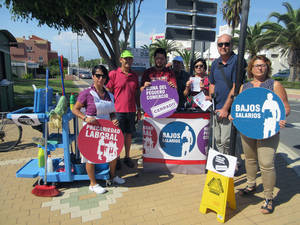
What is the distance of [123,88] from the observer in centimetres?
371

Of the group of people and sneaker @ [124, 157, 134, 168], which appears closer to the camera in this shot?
the group of people

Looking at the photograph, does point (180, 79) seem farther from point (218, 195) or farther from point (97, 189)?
point (97, 189)

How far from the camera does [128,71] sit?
3.78 metres

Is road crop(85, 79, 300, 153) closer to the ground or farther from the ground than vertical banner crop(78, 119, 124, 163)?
closer to the ground

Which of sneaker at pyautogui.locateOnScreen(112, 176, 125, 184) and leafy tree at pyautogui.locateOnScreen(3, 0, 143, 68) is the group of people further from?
leafy tree at pyautogui.locateOnScreen(3, 0, 143, 68)

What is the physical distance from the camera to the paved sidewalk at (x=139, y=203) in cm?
262

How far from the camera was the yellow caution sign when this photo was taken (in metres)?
2.58

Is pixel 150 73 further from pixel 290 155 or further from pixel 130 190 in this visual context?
pixel 290 155

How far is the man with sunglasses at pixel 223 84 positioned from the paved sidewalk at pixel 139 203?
0.83 metres

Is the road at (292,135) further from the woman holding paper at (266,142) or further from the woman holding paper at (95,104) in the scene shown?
the woman holding paper at (95,104)

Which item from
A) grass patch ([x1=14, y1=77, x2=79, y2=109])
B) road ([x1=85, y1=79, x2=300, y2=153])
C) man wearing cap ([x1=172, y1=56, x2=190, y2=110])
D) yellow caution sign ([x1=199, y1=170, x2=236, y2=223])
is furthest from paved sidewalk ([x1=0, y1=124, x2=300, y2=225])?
grass patch ([x1=14, y1=77, x2=79, y2=109])

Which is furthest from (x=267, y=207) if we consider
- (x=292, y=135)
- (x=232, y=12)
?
(x=232, y=12)

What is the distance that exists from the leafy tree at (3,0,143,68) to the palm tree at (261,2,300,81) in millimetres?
20359

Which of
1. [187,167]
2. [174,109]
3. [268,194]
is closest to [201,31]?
[174,109]
